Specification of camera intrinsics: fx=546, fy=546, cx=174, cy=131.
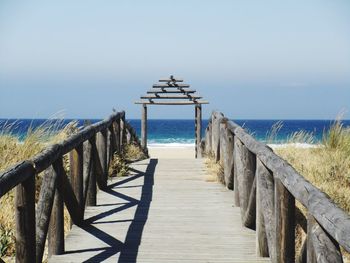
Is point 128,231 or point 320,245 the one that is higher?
point 320,245

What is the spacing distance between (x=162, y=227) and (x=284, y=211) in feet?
8.85

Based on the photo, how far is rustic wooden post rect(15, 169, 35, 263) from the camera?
12.5ft

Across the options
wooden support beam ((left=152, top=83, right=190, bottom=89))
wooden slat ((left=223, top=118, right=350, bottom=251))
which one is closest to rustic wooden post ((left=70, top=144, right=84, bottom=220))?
wooden slat ((left=223, top=118, right=350, bottom=251))

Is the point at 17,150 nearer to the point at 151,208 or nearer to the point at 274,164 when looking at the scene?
the point at 151,208

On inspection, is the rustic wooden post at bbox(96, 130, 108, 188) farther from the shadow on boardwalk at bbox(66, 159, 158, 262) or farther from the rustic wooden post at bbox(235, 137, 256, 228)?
the rustic wooden post at bbox(235, 137, 256, 228)

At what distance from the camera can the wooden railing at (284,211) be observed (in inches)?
108

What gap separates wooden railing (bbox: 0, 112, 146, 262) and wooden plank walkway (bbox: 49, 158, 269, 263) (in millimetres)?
314

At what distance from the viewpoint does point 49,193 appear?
4.69 metres

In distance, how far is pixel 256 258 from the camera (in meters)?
5.30

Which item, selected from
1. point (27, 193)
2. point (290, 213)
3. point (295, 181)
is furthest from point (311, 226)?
point (27, 193)

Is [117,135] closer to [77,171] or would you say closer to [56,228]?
[77,171]

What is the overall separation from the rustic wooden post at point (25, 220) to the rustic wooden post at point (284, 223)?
1850 millimetres

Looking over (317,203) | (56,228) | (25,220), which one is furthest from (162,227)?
(317,203)

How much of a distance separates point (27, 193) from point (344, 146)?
34.6 feet
